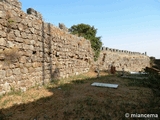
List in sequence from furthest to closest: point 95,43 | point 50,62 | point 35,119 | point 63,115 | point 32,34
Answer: point 95,43 < point 50,62 < point 32,34 < point 63,115 < point 35,119

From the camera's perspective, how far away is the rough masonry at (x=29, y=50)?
4.92 m

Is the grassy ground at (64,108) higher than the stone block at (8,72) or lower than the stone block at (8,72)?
lower

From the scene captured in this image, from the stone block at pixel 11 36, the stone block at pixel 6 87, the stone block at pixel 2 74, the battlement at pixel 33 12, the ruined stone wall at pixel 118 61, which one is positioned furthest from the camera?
the ruined stone wall at pixel 118 61

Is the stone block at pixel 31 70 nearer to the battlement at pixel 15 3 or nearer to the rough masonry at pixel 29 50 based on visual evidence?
the rough masonry at pixel 29 50

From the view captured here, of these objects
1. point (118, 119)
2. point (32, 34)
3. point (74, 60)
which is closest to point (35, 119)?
point (118, 119)

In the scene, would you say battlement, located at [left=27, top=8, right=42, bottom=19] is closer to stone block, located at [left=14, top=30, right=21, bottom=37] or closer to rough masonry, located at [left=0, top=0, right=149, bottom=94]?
rough masonry, located at [left=0, top=0, right=149, bottom=94]

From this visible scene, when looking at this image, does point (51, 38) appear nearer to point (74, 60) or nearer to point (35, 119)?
point (74, 60)

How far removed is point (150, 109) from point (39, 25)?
576 cm

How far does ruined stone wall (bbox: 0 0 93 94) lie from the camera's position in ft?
16.1

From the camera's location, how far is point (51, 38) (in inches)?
301

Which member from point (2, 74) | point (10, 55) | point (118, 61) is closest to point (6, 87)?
point (2, 74)

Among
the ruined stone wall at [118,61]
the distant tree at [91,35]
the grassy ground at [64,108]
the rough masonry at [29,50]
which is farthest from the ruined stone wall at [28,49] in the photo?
the ruined stone wall at [118,61]

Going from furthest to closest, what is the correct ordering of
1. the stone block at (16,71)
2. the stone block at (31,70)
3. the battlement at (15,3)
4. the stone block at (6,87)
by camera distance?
1. the stone block at (31,70)
2. the battlement at (15,3)
3. the stone block at (16,71)
4. the stone block at (6,87)

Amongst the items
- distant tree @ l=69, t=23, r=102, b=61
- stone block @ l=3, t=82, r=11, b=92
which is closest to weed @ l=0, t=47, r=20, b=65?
stone block @ l=3, t=82, r=11, b=92
